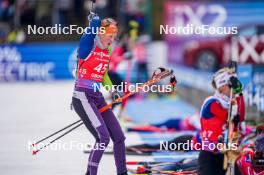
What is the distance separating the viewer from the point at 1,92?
21.0m

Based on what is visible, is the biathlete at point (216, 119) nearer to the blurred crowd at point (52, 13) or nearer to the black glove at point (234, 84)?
the black glove at point (234, 84)

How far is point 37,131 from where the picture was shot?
13.8 m

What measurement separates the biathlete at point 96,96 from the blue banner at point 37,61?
15467mm

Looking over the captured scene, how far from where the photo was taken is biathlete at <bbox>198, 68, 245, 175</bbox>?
8344mm

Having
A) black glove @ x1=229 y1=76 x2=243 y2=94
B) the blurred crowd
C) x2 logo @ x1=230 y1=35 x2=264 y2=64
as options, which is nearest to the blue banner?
the blurred crowd

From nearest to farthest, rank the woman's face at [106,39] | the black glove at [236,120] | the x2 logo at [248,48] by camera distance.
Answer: the woman's face at [106,39] < the black glove at [236,120] < the x2 logo at [248,48]

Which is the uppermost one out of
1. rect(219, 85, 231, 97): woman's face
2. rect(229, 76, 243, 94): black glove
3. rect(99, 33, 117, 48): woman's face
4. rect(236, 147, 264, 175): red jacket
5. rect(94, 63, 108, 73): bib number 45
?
rect(99, 33, 117, 48): woman's face

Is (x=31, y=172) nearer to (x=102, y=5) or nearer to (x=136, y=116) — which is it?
(x=136, y=116)

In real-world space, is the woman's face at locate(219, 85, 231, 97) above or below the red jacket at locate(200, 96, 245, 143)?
above

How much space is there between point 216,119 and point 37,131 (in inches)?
230

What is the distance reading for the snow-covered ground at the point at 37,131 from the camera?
1019 centimetres

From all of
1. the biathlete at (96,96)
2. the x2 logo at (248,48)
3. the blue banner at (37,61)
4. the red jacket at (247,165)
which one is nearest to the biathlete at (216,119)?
the red jacket at (247,165)

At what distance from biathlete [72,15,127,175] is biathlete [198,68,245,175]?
947 millimetres

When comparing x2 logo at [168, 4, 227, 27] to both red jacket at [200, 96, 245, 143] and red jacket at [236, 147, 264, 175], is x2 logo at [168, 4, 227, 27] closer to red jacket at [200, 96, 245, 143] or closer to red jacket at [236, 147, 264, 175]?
red jacket at [236, 147, 264, 175]
